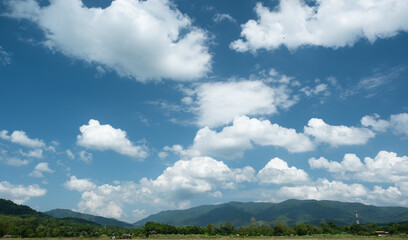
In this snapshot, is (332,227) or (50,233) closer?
(50,233)

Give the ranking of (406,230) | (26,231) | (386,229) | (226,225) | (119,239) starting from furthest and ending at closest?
(226,225) < (386,229) < (406,230) < (26,231) < (119,239)

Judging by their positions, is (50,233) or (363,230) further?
(363,230)

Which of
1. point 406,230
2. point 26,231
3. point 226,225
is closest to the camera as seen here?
point 26,231

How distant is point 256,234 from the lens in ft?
427

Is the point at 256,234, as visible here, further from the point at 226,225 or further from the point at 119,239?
the point at 119,239

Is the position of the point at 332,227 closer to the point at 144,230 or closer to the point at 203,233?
the point at 203,233

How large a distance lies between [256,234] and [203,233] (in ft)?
80.8

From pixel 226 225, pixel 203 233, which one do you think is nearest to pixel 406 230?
pixel 226 225

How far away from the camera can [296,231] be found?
13275 centimetres

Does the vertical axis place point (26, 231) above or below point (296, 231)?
above

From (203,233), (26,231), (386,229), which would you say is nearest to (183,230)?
(203,233)

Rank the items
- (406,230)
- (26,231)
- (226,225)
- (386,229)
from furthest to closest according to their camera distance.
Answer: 1. (226,225)
2. (386,229)
3. (406,230)
4. (26,231)

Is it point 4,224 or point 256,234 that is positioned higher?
point 4,224

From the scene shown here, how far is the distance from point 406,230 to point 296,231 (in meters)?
44.5
